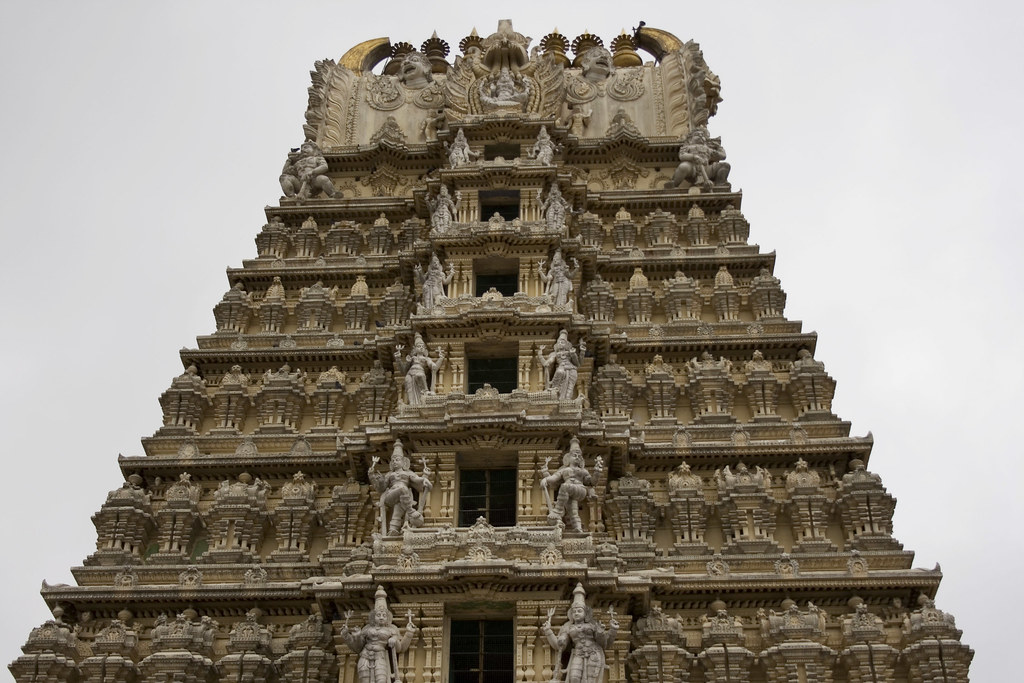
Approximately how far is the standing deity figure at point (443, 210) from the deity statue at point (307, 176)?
4.87 m

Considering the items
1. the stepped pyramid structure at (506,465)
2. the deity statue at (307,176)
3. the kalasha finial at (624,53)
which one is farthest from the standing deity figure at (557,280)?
the kalasha finial at (624,53)

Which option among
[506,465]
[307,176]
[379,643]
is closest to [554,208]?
[307,176]

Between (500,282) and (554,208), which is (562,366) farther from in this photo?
(554,208)

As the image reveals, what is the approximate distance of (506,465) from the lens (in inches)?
1063

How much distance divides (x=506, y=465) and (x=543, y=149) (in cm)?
1208

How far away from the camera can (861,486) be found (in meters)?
27.5

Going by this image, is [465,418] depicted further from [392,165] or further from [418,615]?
[392,165]

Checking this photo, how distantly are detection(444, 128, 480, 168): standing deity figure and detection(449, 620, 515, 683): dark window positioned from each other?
15109 millimetres

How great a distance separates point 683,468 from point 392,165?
15.5 m

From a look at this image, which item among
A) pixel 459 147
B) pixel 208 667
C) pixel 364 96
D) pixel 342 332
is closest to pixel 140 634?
pixel 208 667

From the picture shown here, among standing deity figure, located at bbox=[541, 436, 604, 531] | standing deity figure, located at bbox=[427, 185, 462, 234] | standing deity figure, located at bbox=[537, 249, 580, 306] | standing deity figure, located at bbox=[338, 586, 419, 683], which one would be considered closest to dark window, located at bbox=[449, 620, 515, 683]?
standing deity figure, located at bbox=[338, 586, 419, 683]

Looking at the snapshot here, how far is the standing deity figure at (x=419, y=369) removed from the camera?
28.3m

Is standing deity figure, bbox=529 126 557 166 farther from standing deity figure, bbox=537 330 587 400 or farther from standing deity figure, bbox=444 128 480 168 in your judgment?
standing deity figure, bbox=537 330 587 400

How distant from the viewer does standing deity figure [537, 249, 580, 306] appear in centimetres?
3086
